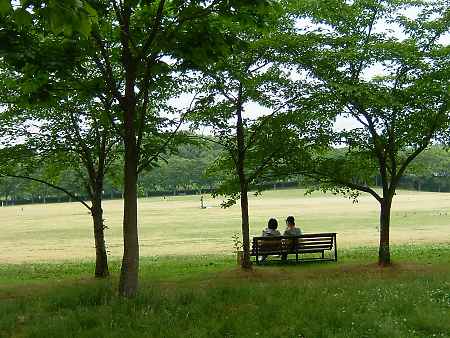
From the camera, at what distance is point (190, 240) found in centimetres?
3247

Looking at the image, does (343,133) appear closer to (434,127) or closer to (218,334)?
(434,127)

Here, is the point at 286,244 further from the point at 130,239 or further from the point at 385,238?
the point at 130,239

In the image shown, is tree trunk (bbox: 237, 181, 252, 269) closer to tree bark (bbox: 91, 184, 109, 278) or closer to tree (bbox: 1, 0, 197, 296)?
tree bark (bbox: 91, 184, 109, 278)

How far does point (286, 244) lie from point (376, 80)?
5.48m

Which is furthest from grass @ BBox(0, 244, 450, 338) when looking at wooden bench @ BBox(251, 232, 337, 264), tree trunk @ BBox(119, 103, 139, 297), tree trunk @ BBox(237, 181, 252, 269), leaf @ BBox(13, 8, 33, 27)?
wooden bench @ BBox(251, 232, 337, 264)

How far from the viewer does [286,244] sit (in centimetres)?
1628

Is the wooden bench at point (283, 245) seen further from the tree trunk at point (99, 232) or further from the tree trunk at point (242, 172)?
the tree trunk at point (99, 232)

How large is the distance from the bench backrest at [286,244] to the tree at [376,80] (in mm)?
2291

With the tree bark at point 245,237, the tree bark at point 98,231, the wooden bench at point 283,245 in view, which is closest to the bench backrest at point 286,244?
the wooden bench at point 283,245

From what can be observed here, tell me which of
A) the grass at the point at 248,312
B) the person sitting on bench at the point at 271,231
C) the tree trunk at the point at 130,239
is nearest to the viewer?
the grass at the point at 248,312

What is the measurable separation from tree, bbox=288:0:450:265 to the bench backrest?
2291mm

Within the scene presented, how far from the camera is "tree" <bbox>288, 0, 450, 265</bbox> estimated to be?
13094 mm

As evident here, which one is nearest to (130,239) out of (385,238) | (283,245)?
(283,245)

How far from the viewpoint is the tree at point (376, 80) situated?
43.0 ft
